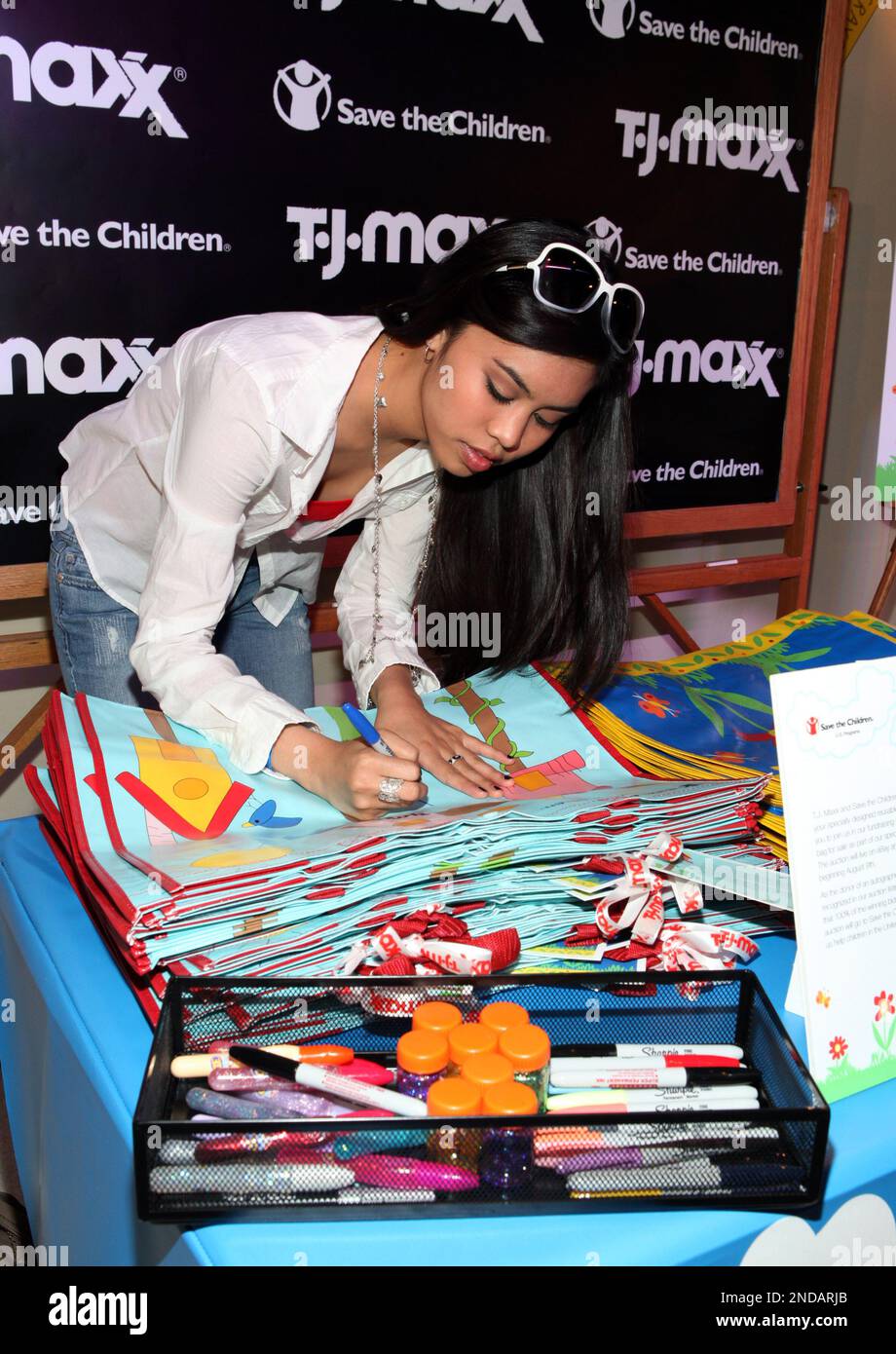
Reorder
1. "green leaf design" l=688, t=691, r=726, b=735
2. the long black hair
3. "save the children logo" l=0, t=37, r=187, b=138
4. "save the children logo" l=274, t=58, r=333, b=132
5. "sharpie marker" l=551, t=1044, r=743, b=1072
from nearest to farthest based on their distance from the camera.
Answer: "sharpie marker" l=551, t=1044, r=743, b=1072
"green leaf design" l=688, t=691, r=726, b=735
the long black hair
"save the children logo" l=0, t=37, r=187, b=138
"save the children logo" l=274, t=58, r=333, b=132

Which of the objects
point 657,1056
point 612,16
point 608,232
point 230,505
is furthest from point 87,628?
point 612,16

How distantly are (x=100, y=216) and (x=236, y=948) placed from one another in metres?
1.26

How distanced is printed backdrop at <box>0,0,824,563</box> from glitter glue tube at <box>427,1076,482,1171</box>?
4.04 ft

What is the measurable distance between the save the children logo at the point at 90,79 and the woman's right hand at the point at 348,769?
1064mm

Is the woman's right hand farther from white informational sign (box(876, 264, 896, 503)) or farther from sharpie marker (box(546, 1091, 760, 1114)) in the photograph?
white informational sign (box(876, 264, 896, 503))

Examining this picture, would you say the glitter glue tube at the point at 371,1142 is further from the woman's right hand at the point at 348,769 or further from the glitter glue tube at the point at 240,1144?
the woman's right hand at the point at 348,769

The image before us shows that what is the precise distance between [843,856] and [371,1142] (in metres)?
0.36

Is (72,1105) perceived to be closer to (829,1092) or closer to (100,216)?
(829,1092)

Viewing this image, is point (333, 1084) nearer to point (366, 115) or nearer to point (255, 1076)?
point (255, 1076)

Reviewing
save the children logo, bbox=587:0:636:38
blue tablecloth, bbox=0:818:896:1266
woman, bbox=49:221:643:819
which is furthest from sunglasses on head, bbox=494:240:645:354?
save the children logo, bbox=587:0:636:38

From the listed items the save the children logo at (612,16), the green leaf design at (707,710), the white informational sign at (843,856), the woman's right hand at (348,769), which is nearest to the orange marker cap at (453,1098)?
the white informational sign at (843,856)

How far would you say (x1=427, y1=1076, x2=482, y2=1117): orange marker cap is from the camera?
609 millimetres

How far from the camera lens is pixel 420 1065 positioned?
0.65 metres

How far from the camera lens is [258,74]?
1678mm
